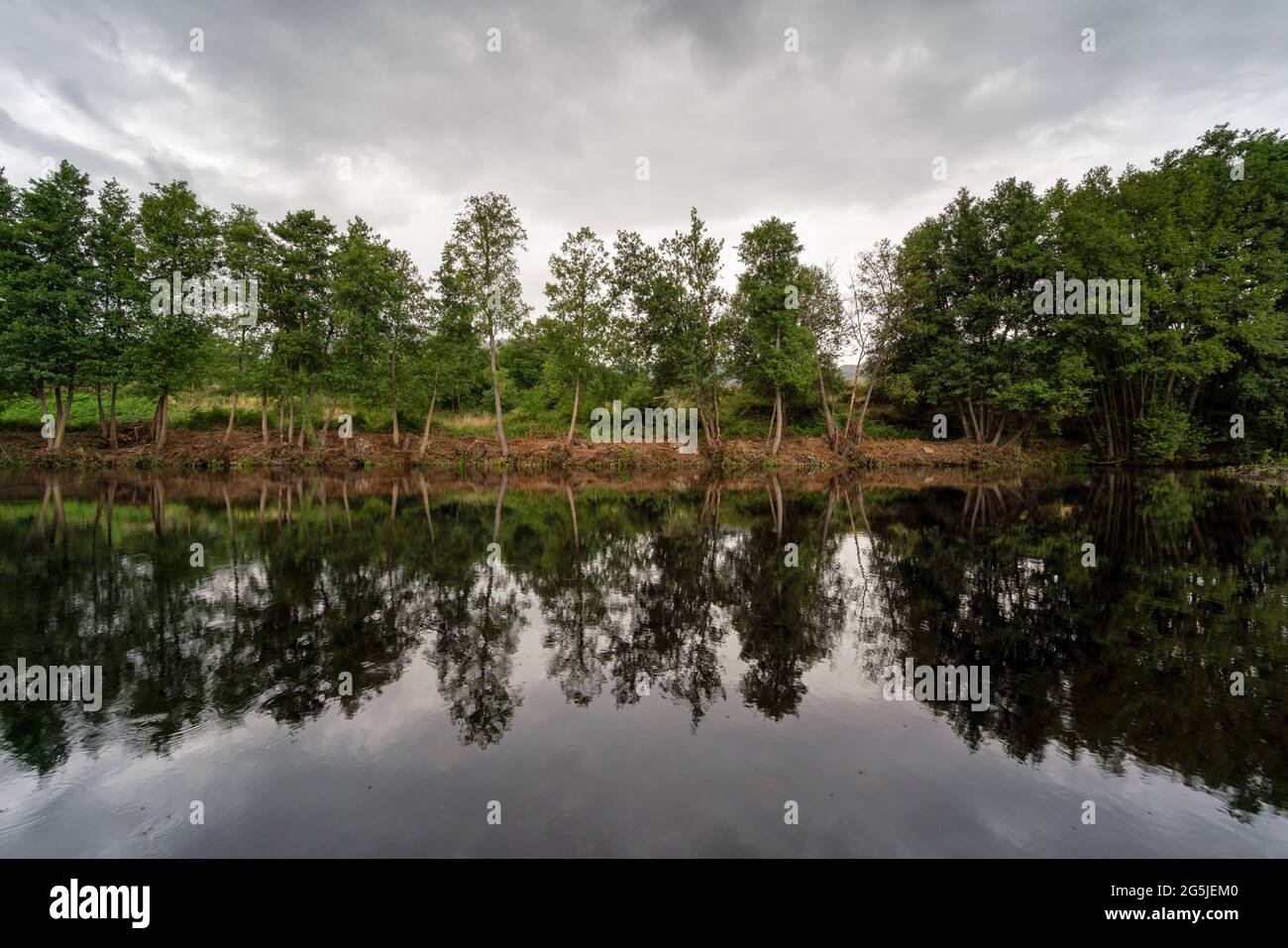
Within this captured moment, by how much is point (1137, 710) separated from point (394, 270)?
39735 mm

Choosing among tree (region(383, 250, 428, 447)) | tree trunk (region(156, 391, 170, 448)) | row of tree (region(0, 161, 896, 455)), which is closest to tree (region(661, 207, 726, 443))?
row of tree (region(0, 161, 896, 455))

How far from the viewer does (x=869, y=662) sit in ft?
23.8

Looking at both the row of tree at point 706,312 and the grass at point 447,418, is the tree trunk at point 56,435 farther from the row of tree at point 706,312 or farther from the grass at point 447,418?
the grass at point 447,418

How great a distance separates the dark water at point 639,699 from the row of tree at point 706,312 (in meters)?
24.1

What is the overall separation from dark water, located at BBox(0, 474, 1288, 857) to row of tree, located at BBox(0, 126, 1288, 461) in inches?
950

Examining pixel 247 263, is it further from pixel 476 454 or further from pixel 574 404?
pixel 574 404

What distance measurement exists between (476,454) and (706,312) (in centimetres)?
1860

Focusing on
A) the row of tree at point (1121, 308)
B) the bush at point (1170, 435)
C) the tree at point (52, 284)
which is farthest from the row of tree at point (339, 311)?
the bush at point (1170, 435)

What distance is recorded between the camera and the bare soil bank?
33.6 meters

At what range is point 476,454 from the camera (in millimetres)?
37781

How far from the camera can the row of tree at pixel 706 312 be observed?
3159 centimetres

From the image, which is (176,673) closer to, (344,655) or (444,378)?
(344,655)

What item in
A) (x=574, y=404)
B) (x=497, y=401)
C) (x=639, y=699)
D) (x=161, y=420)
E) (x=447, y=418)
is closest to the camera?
(x=639, y=699)

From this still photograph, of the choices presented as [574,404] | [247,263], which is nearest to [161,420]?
[247,263]
